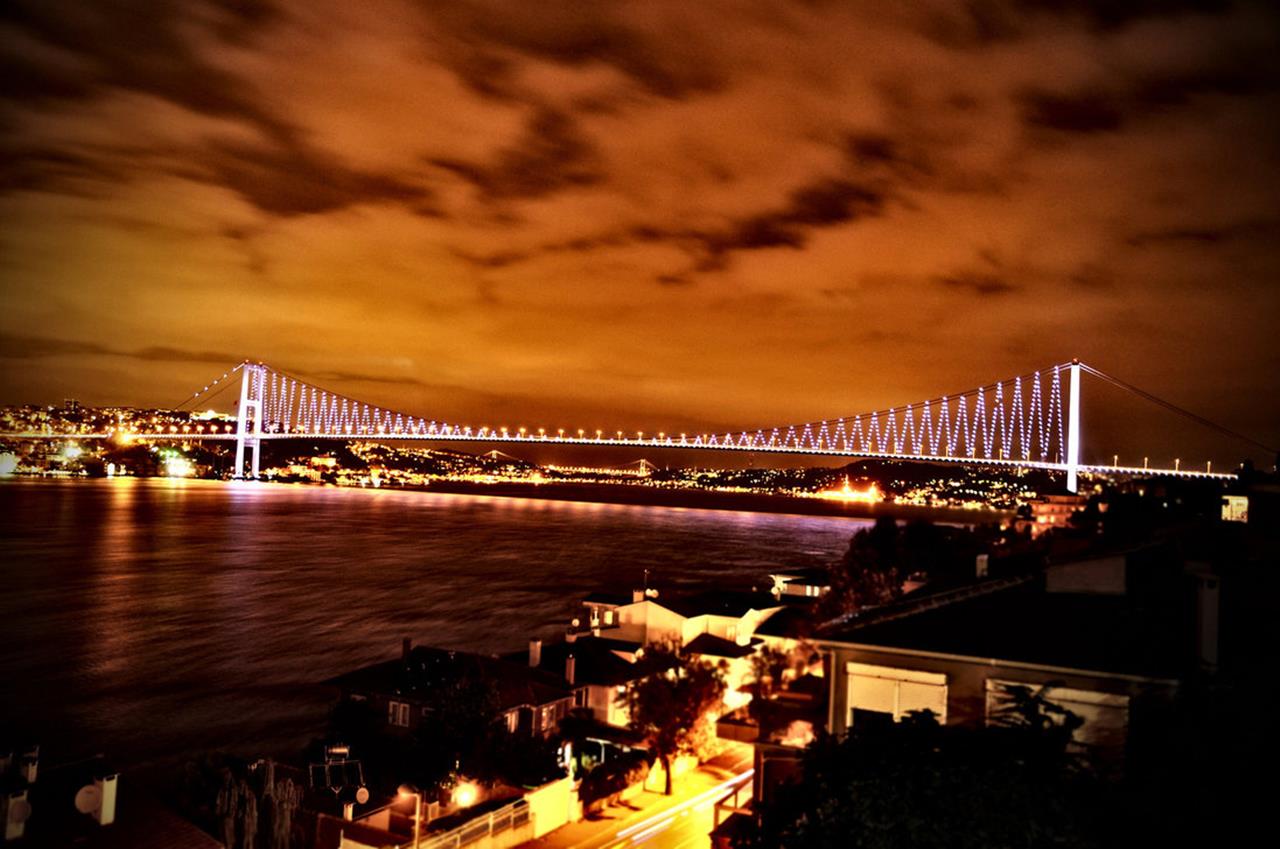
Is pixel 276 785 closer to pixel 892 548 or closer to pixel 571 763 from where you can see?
pixel 571 763

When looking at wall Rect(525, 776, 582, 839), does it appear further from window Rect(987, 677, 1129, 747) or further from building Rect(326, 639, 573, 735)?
window Rect(987, 677, 1129, 747)

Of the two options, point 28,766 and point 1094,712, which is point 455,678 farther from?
point 1094,712

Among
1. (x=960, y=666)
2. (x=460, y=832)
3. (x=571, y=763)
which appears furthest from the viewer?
(x=571, y=763)

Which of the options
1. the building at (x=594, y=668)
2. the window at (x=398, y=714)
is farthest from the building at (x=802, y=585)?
the window at (x=398, y=714)

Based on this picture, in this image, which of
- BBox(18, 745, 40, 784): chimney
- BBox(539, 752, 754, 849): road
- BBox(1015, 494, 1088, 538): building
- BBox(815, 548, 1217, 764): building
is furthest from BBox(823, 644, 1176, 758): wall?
BBox(1015, 494, 1088, 538): building

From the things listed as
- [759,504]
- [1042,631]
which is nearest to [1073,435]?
[1042,631]

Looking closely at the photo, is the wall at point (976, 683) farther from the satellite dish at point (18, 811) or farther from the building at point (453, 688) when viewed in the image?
the building at point (453, 688)

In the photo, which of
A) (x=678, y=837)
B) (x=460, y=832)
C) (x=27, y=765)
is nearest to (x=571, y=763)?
(x=678, y=837)
